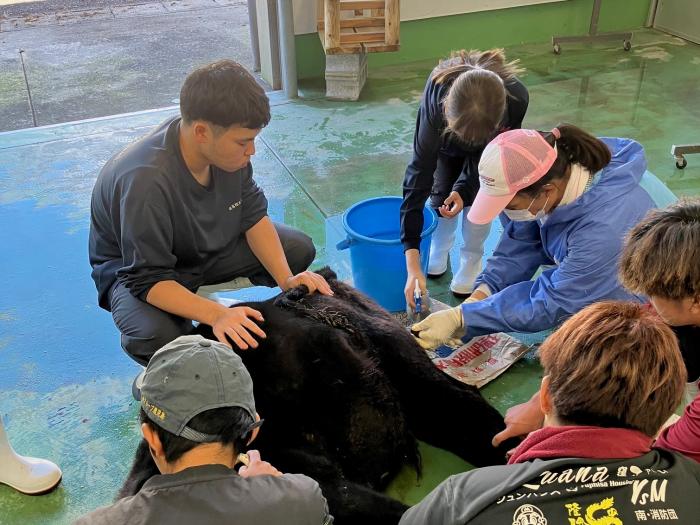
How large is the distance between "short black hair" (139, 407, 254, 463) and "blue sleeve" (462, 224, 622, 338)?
1153 millimetres

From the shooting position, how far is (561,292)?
6.93ft

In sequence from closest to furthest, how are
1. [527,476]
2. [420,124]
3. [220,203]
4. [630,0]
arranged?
[527,476], [220,203], [420,124], [630,0]

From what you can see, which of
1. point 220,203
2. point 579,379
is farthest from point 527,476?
point 220,203

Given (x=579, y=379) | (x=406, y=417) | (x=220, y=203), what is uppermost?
(x=579, y=379)

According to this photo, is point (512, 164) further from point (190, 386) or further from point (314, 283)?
point (190, 386)

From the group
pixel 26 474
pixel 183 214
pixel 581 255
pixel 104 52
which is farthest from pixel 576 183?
pixel 104 52

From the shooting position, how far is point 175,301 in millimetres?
2041

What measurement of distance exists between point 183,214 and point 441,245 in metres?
1.26

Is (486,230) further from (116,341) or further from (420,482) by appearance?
(116,341)

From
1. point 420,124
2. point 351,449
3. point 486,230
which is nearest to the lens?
point 351,449

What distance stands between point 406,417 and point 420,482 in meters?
0.20

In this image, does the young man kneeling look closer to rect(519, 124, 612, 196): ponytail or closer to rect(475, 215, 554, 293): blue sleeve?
rect(519, 124, 612, 196): ponytail

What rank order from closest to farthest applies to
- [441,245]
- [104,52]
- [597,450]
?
1. [597,450]
2. [441,245]
3. [104,52]

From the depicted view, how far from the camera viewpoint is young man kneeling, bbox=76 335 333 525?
1.15m
